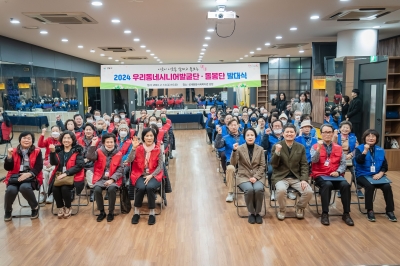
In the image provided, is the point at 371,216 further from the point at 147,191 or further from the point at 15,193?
the point at 15,193

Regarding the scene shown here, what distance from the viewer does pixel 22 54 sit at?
995cm

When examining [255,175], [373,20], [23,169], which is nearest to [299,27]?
[373,20]

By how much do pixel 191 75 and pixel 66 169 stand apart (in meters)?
4.72

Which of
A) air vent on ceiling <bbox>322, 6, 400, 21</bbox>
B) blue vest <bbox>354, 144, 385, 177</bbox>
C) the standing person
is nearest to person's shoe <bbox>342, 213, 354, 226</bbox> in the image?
blue vest <bbox>354, 144, 385, 177</bbox>

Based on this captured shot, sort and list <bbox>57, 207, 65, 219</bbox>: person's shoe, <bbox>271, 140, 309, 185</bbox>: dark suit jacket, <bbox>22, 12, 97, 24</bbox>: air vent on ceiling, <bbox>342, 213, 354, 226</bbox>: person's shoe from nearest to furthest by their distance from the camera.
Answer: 1. <bbox>342, 213, 354, 226</bbox>: person's shoe
2. <bbox>271, 140, 309, 185</bbox>: dark suit jacket
3. <bbox>57, 207, 65, 219</bbox>: person's shoe
4. <bbox>22, 12, 97, 24</bbox>: air vent on ceiling

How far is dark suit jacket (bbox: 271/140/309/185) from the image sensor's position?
4715 millimetres

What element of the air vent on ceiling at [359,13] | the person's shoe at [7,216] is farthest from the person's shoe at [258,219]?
the air vent on ceiling at [359,13]

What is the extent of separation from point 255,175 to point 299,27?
5.02 m

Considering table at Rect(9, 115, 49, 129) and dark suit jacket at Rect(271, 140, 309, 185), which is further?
table at Rect(9, 115, 49, 129)

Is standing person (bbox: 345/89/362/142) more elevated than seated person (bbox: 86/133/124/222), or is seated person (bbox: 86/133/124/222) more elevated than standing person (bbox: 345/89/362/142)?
standing person (bbox: 345/89/362/142)

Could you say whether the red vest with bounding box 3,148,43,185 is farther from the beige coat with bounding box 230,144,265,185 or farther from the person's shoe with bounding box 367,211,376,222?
the person's shoe with bounding box 367,211,376,222

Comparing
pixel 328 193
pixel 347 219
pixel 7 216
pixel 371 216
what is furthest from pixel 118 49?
pixel 371 216

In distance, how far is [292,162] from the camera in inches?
187

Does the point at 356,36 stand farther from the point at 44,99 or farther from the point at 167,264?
the point at 44,99
